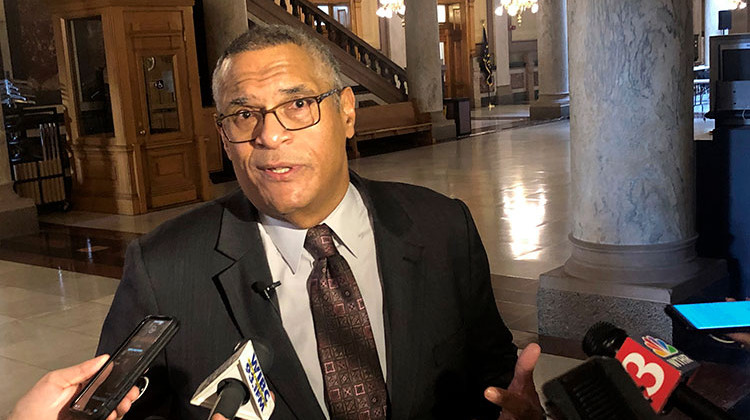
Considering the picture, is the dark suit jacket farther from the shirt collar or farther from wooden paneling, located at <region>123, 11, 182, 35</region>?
wooden paneling, located at <region>123, 11, 182, 35</region>

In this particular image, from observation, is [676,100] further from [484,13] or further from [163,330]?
[484,13]

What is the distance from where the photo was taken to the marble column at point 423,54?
1648cm

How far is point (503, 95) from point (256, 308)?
86.0 feet

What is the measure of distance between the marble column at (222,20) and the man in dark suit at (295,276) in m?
11.1

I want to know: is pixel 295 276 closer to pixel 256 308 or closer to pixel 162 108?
pixel 256 308

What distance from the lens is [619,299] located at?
15.5ft

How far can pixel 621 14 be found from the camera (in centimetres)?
454

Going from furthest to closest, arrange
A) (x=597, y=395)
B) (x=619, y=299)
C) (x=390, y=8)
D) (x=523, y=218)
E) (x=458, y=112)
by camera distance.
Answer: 1. (x=390, y=8)
2. (x=458, y=112)
3. (x=523, y=218)
4. (x=619, y=299)
5. (x=597, y=395)

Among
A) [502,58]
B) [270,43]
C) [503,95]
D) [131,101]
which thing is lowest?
[503,95]

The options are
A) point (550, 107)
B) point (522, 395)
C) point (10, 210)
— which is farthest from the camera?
point (550, 107)

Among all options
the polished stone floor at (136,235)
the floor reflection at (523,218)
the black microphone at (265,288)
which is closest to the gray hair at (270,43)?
the black microphone at (265,288)

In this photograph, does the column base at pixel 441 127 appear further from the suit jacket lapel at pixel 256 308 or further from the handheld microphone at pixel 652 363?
the handheld microphone at pixel 652 363

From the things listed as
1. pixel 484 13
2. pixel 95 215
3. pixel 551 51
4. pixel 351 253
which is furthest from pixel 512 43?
pixel 351 253

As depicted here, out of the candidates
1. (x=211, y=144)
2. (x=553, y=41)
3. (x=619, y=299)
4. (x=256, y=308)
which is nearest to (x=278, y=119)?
(x=256, y=308)
